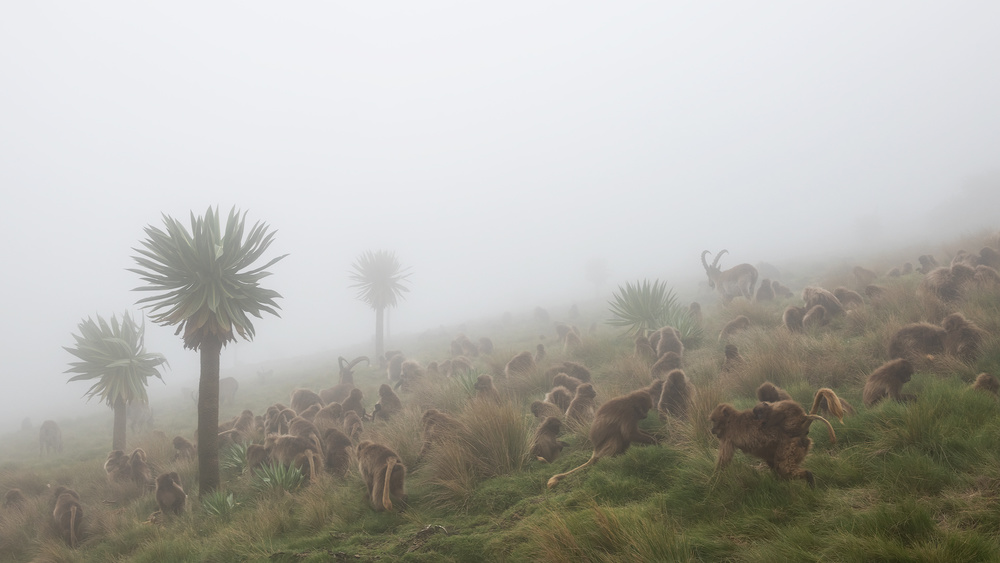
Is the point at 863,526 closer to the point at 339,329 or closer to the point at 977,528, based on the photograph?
the point at 977,528

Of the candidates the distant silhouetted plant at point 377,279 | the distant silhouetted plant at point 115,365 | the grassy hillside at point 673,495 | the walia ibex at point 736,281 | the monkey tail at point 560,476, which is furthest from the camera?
the distant silhouetted plant at point 377,279

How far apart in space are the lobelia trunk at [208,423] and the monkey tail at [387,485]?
4.57 meters

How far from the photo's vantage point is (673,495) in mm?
3842

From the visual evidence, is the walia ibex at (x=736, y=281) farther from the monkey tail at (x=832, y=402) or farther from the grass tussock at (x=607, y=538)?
the grass tussock at (x=607, y=538)

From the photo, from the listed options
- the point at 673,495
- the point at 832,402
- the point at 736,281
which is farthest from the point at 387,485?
the point at 736,281

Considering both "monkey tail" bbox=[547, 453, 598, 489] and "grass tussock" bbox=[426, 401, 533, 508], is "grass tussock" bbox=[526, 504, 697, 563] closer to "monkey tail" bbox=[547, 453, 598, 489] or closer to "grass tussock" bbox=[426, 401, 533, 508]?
"monkey tail" bbox=[547, 453, 598, 489]

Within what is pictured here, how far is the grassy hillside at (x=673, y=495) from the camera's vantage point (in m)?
2.84

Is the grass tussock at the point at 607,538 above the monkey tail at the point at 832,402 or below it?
below

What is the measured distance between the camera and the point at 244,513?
6461 millimetres

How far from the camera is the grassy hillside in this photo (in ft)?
9.33

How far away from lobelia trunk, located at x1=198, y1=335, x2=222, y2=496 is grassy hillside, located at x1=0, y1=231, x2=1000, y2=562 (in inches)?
19.0

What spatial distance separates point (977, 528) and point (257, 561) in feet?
19.4

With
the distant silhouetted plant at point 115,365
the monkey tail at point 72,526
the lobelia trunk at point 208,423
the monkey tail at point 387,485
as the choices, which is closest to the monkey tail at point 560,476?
the monkey tail at point 387,485

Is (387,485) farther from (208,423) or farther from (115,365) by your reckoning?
(115,365)
